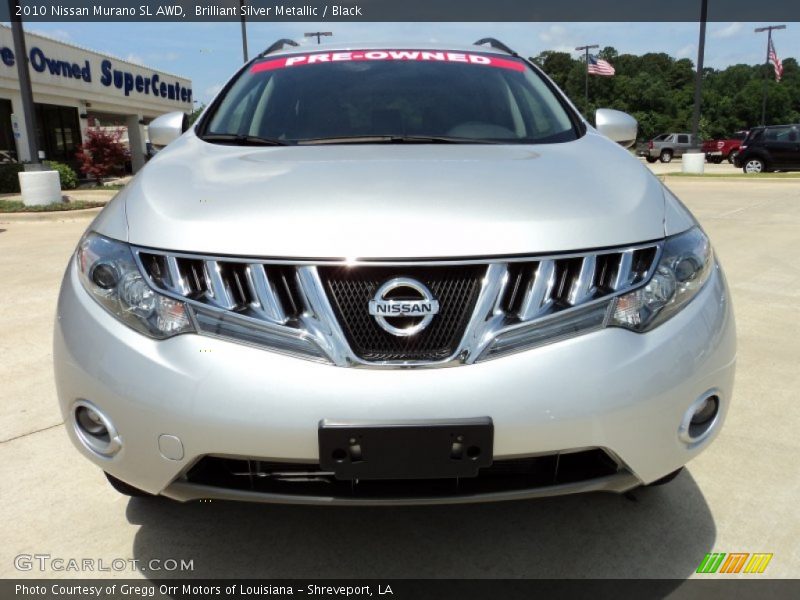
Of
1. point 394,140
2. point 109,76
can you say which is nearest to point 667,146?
point 109,76

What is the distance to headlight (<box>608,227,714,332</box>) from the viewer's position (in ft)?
5.25

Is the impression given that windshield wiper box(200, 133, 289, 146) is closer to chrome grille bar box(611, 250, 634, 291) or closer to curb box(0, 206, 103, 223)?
chrome grille bar box(611, 250, 634, 291)

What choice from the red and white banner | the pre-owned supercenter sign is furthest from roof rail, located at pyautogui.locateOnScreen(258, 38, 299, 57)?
the pre-owned supercenter sign

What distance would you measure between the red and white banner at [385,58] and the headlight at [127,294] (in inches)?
59.8

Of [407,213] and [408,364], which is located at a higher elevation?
[407,213]

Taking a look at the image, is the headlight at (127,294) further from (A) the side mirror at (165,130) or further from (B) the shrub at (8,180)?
(B) the shrub at (8,180)

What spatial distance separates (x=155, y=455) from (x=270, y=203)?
0.66m

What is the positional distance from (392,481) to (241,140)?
1.41 m

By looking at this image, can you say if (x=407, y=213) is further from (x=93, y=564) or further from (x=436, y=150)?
(x=93, y=564)

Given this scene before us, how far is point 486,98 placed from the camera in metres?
2.78

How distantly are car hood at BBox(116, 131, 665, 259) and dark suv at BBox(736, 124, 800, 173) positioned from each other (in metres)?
21.6

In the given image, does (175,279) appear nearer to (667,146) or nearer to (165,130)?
(165,130)

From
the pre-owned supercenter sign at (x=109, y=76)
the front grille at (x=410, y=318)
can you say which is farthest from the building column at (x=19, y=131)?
the front grille at (x=410, y=318)

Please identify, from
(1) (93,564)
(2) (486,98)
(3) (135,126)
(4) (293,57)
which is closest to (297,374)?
(1) (93,564)
